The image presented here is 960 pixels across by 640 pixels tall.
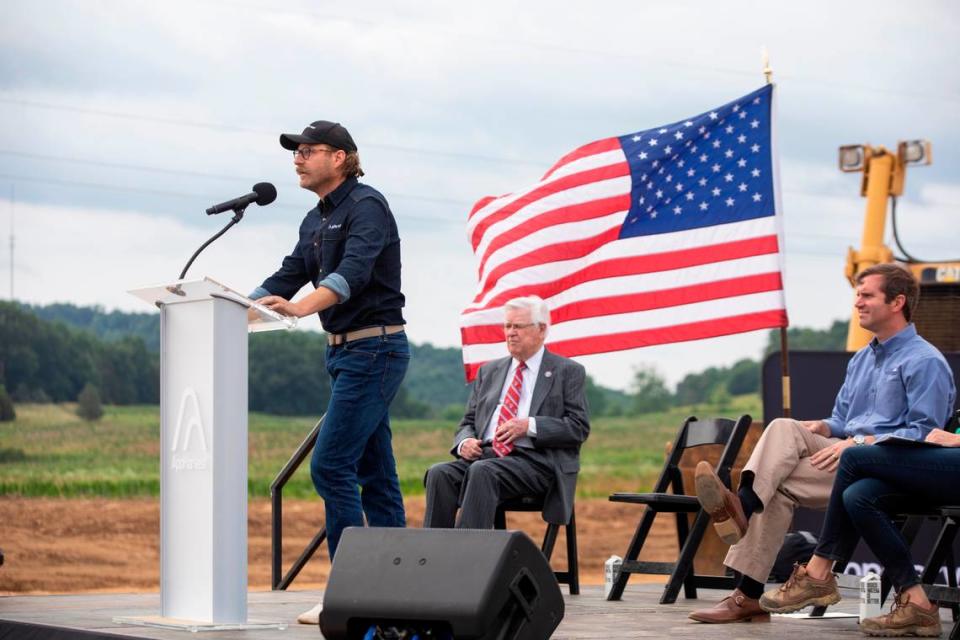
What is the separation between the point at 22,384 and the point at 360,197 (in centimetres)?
2447

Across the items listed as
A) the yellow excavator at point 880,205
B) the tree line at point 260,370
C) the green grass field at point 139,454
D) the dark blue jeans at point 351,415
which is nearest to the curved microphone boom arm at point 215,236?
the dark blue jeans at point 351,415

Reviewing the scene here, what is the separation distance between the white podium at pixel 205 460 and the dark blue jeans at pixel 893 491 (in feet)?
6.69

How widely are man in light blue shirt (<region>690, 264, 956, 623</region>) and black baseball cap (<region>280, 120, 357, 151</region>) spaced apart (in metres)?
1.78

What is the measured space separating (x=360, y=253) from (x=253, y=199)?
430 millimetres

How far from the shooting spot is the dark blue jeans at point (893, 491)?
16.0ft

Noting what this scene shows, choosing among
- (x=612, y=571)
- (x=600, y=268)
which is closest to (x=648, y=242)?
(x=600, y=268)

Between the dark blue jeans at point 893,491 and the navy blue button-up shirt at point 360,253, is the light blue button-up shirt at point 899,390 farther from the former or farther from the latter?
the navy blue button-up shirt at point 360,253

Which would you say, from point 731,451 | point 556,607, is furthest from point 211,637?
point 731,451

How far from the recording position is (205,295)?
4.65 meters

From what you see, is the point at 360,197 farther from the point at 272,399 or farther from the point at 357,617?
the point at 272,399

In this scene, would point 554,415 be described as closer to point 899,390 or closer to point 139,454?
point 899,390

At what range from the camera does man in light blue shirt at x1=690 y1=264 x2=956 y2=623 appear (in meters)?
5.07

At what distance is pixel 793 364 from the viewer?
764 cm

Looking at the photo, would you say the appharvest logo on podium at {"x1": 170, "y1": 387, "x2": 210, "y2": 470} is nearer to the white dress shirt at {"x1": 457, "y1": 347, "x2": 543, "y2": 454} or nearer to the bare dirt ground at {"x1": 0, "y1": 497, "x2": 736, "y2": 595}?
the white dress shirt at {"x1": 457, "y1": 347, "x2": 543, "y2": 454}
